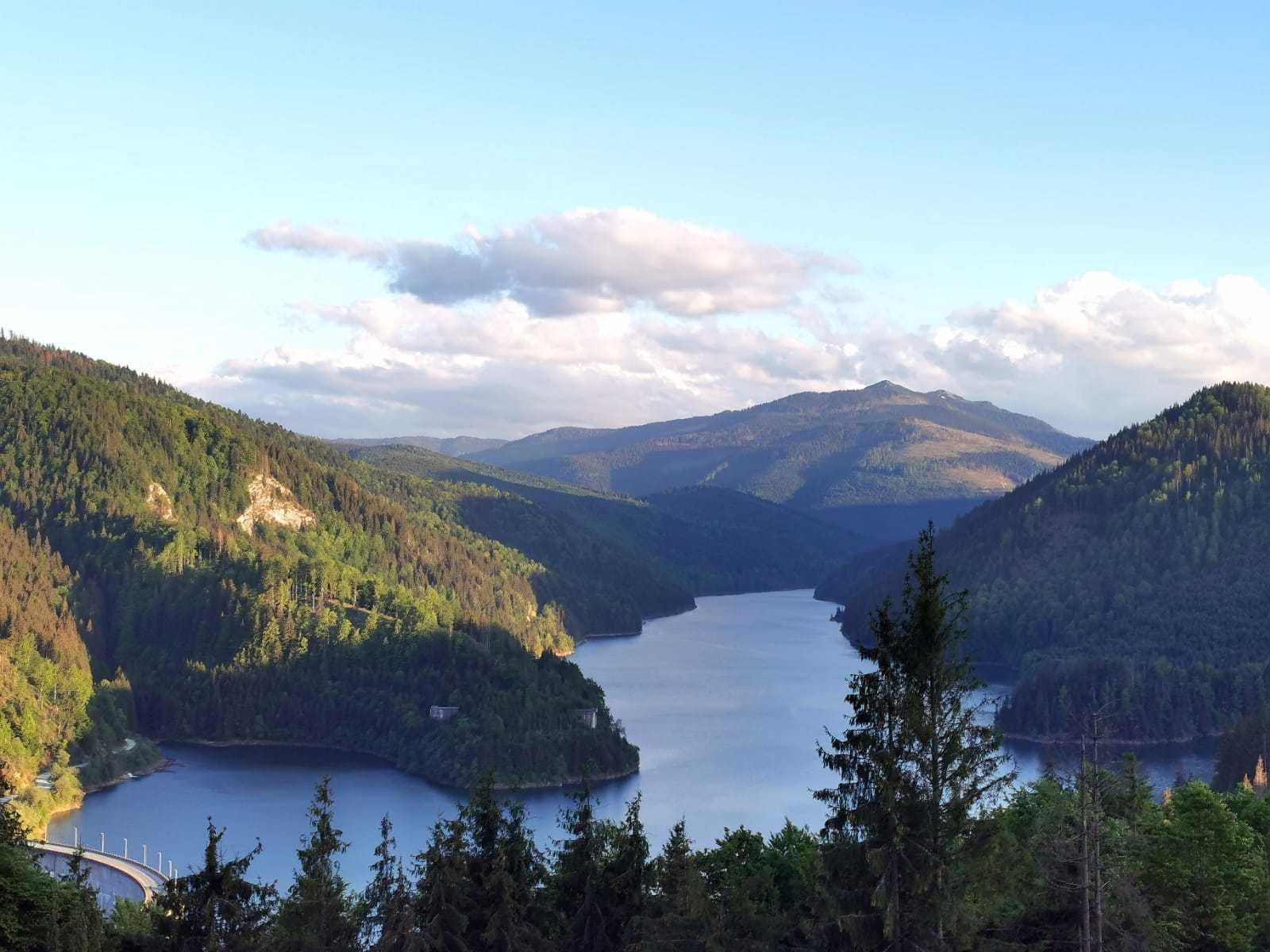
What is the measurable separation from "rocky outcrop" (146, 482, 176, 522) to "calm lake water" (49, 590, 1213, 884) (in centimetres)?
5067

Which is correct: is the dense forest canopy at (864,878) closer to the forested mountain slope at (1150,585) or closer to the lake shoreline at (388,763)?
the lake shoreline at (388,763)

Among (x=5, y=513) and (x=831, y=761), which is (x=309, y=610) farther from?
(x=831, y=761)

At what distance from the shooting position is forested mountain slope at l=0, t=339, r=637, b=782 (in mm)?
121688

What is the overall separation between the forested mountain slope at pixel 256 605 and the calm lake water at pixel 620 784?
5.29 meters

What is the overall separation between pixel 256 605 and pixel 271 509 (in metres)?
40.0

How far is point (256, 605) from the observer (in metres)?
145

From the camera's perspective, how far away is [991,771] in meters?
29.5

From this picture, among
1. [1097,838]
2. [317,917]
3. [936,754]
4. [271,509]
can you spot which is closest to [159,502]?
[271,509]

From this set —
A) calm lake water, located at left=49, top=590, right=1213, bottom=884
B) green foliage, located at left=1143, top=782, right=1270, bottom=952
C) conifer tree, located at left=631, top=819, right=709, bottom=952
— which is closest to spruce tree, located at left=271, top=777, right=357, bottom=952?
conifer tree, located at left=631, top=819, right=709, bottom=952

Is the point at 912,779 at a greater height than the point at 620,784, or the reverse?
the point at 912,779

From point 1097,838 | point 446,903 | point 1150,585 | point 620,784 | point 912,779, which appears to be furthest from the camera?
point 1150,585

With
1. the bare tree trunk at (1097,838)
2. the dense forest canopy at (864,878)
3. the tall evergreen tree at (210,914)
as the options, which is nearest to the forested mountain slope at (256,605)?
the dense forest canopy at (864,878)

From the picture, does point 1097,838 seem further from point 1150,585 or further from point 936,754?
point 1150,585

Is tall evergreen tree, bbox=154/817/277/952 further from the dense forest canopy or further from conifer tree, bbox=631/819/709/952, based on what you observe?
conifer tree, bbox=631/819/709/952
